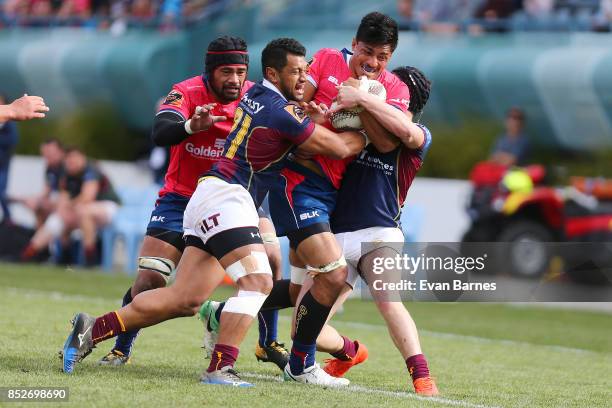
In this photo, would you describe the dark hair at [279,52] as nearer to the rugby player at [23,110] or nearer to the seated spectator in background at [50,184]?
the rugby player at [23,110]

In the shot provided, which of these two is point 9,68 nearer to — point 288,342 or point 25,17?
point 25,17

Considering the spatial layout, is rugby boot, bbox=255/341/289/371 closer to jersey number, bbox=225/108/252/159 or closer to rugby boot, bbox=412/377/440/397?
rugby boot, bbox=412/377/440/397

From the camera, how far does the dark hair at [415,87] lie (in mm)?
8461

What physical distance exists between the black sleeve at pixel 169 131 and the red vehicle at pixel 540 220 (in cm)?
→ 842

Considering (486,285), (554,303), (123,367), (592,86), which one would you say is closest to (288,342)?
(123,367)

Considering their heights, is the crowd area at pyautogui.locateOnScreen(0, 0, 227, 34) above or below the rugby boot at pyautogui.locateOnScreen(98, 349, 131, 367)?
below

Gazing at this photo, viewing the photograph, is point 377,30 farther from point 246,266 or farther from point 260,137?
point 246,266

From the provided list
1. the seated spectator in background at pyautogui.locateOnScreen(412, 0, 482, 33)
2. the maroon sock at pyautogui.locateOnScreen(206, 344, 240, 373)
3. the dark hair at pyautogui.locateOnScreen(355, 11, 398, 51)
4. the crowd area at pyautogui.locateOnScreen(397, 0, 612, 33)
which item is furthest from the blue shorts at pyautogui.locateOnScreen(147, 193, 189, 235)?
the seated spectator in background at pyautogui.locateOnScreen(412, 0, 482, 33)

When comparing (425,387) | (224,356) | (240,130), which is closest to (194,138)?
(240,130)

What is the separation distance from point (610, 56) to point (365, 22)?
1082 cm

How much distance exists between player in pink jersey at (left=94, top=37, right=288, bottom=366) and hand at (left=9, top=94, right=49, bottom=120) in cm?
83

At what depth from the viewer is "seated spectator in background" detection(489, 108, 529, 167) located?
1817 centimetres

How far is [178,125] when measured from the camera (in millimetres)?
8484

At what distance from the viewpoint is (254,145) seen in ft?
26.0
